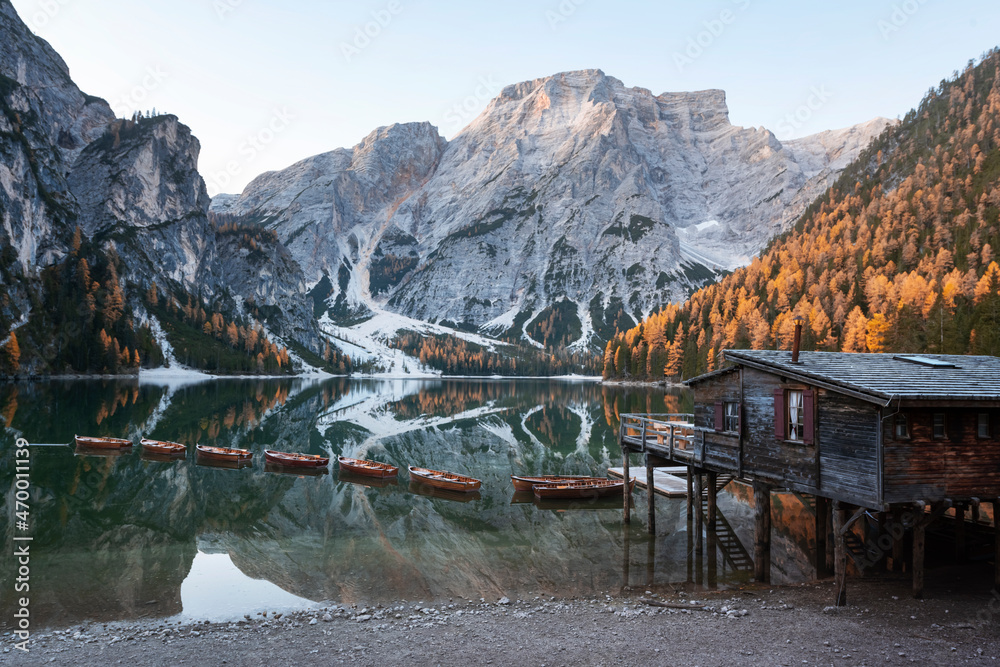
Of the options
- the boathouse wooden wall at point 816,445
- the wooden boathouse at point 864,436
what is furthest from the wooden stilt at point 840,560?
the boathouse wooden wall at point 816,445

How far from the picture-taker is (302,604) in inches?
806

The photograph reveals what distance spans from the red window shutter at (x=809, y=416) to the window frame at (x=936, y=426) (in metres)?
3.21

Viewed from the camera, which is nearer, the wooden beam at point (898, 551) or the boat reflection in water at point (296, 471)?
the wooden beam at point (898, 551)

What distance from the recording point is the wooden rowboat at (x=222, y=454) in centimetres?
4841

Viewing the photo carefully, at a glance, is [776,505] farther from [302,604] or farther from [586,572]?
[302,604]

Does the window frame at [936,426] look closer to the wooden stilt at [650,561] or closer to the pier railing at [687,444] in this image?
the pier railing at [687,444]

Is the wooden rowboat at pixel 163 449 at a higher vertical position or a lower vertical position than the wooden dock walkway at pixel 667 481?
higher

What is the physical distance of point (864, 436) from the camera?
18.0 metres

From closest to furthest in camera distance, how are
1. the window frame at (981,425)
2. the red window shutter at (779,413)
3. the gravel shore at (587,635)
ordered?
1. the gravel shore at (587,635)
2. the window frame at (981,425)
3. the red window shutter at (779,413)

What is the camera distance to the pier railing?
77.8ft

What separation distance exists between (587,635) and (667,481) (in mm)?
26164

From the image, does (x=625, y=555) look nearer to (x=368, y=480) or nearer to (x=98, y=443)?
(x=368, y=480)

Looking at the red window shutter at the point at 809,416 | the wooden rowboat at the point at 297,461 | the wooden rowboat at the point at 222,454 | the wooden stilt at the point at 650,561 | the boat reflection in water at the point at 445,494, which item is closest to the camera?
the red window shutter at the point at 809,416

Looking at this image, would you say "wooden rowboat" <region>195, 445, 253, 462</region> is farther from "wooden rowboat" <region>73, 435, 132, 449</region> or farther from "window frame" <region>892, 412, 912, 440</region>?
"window frame" <region>892, 412, 912, 440</region>
